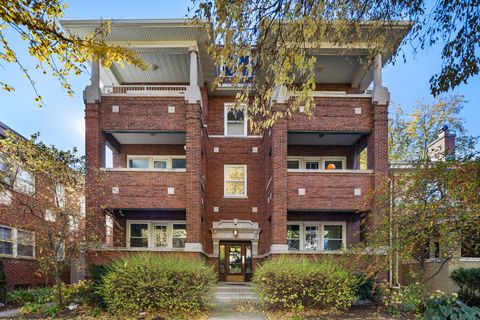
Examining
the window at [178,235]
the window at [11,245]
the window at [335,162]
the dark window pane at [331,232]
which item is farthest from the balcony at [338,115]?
the window at [11,245]

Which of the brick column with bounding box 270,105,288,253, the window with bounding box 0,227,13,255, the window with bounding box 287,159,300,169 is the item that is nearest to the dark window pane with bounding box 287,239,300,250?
the brick column with bounding box 270,105,288,253

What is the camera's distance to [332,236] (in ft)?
55.3

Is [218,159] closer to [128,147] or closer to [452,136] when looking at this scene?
[128,147]

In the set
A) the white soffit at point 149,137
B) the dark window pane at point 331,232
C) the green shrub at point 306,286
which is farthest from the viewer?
the dark window pane at point 331,232

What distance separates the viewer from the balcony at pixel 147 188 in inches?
567

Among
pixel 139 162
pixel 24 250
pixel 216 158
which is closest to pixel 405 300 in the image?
pixel 216 158

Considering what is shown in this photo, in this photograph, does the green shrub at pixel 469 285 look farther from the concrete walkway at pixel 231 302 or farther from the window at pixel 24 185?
the window at pixel 24 185

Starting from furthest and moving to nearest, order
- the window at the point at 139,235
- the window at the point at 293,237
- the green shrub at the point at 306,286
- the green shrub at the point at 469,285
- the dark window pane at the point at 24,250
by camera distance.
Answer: the window at the point at 293,237 → the window at the point at 139,235 → the dark window pane at the point at 24,250 → the green shrub at the point at 469,285 → the green shrub at the point at 306,286

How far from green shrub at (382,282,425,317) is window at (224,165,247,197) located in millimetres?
8273

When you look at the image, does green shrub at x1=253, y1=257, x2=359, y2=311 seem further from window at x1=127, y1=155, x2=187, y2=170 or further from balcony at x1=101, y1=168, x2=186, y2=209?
window at x1=127, y1=155, x2=187, y2=170

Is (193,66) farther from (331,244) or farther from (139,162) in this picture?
(331,244)

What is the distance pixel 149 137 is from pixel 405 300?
461 inches

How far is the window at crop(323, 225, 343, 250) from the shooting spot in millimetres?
16781

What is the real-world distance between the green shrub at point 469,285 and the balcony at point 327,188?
428cm
